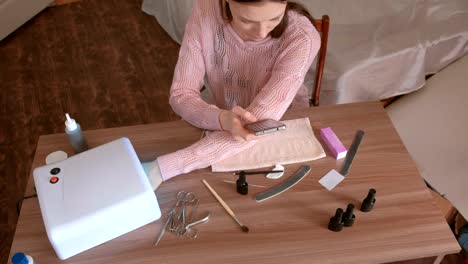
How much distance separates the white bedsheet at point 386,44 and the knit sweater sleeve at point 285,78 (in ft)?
2.07

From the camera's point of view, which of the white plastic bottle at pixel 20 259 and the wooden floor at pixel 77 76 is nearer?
the white plastic bottle at pixel 20 259

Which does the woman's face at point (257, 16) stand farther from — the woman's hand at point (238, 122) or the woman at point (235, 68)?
the woman's hand at point (238, 122)

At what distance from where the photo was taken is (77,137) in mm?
1058

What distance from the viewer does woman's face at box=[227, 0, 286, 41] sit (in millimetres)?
956

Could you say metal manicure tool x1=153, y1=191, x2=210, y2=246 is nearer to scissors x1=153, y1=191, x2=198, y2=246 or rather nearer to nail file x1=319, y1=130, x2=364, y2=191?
scissors x1=153, y1=191, x2=198, y2=246

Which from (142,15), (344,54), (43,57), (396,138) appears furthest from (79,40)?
(396,138)

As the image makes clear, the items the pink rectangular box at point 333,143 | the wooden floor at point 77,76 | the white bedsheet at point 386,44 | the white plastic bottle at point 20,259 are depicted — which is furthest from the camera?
the wooden floor at point 77,76

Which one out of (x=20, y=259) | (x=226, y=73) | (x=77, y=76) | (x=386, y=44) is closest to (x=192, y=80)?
(x=226, y=73)

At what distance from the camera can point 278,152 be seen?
108cm

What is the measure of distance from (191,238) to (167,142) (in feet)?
1.00

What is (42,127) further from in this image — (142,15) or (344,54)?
(344,54)

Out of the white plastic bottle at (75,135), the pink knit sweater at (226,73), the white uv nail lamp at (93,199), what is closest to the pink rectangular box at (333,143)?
the pink knit sweater at (226,73)

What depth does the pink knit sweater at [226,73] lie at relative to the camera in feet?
3.46

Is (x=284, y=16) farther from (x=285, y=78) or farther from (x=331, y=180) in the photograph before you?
(x=331, y=180)
